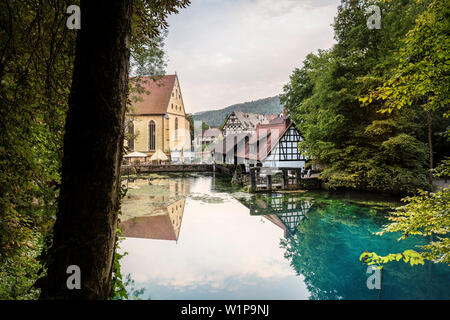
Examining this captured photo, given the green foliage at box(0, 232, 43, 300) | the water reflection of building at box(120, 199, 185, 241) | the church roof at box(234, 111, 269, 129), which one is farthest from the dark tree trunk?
the church roof at box(234, 111, 269, 129)

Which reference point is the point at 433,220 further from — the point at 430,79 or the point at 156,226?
the point at 156,226

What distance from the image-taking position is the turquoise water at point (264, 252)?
5.36m

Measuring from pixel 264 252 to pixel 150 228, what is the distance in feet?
14.9

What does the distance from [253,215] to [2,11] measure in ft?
35.0

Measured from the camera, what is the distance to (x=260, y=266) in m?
6.45

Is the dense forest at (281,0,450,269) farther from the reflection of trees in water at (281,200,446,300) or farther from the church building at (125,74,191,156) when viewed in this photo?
the church building at (125,74,191,156)

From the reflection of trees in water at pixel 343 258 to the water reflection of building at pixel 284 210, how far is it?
419 millimetres

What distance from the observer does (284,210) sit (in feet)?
41.3

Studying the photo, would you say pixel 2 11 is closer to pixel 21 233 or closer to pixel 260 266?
pixel 21 233

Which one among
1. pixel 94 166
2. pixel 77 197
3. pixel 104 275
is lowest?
pixel 104 275

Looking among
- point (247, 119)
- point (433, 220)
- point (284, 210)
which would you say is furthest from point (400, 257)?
point (247, 119)

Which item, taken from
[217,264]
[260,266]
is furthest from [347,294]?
[217,264]

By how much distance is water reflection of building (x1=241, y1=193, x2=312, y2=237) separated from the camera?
33.8 ft

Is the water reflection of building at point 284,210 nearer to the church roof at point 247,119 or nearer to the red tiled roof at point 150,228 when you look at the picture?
the red tiled roof at point 150,228
